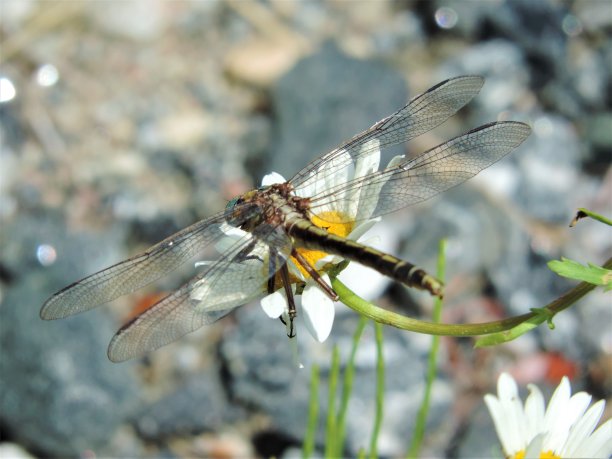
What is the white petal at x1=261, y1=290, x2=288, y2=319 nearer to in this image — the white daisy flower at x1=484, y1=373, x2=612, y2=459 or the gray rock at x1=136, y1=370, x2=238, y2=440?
the white daisy flower at x1=484, y1=373, x2=612, y2=459

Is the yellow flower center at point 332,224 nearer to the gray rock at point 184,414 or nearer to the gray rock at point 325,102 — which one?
the gray rock at point 184,414

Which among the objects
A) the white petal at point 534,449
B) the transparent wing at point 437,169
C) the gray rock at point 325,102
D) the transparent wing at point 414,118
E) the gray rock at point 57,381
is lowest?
the white petal at point 534,449

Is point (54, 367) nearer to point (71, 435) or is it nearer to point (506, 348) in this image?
point (71, 435)

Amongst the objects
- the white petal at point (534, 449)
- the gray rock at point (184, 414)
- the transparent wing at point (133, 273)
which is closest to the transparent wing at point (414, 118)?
the transparent wing at point (133, 273)

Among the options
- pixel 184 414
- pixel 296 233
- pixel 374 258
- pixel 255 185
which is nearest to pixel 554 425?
pixel 374 258

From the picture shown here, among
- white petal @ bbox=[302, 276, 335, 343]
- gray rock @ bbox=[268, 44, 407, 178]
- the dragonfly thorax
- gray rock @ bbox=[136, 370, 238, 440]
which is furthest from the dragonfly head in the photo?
gray rock @ bbox=[268, 44, 407, 178]

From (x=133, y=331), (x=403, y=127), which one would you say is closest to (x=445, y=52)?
(x=403, y=127)
